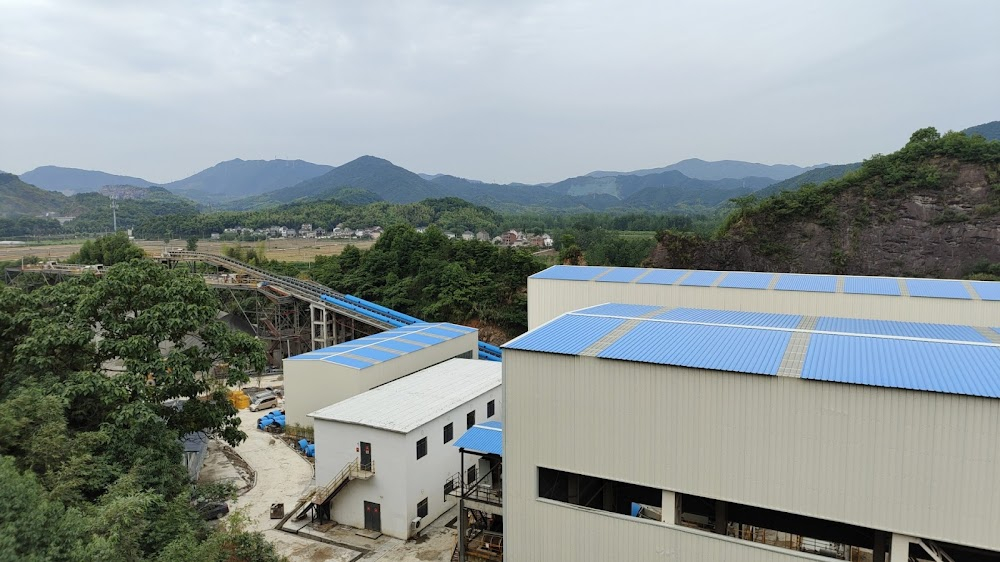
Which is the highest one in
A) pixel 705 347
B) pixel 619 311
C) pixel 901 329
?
pixel 619 311

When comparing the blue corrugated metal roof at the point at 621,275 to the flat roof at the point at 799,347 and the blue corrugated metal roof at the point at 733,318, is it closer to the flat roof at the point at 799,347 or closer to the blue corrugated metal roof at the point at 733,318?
the blue corrugated metal roof at the point at 733,318

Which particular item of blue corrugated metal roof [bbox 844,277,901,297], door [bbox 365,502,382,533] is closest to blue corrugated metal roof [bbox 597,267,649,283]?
blue corrugated metal roof [bbox 844,277,901,297]

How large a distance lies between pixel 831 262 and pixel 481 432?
39864 millimetres

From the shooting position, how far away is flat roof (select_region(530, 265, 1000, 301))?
18.6m

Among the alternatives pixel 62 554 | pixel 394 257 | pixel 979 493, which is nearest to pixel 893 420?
pixel 979 493

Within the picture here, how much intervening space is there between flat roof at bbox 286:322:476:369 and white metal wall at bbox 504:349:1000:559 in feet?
37.4

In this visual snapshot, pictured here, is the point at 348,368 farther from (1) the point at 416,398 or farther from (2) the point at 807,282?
(2) the point at 807,282

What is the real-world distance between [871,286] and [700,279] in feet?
17.9

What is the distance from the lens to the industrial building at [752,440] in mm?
8992

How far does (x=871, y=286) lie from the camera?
19781 mm

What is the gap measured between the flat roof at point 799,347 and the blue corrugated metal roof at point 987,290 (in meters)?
4.04

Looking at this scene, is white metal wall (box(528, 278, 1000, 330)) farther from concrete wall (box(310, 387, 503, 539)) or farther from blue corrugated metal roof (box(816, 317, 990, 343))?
concrete wall (box(310, 387, 503, 539))

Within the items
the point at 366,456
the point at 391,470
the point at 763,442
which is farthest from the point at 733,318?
the point at 366,456

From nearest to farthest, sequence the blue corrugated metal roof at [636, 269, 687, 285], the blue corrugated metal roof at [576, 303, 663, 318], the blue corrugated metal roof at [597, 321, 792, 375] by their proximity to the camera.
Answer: the blue corrugated metal roof at [597, 321, 792, 375], the blue corrugated metal roof at [576, 303, 663, 318], the blue corrugated metal roof at [636, 269, 687, 285]
